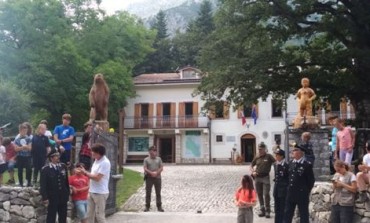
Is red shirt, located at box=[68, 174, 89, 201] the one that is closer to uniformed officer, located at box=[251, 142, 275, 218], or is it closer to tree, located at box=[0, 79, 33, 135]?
uniformed officer, located at box=[251, 142, 275, 218]

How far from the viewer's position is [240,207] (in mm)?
9211

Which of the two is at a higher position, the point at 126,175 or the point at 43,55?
the point at 43,55

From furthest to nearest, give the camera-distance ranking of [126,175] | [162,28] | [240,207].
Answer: [162,28], [126,175], [240,207]

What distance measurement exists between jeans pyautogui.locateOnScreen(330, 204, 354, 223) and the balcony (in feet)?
107

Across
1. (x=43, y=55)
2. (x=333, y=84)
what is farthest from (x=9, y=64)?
(x=333, y=84)

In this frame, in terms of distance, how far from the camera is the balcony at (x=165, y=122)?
4184 cm

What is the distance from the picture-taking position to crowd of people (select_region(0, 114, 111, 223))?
27.7ft

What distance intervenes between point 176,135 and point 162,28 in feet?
85.1

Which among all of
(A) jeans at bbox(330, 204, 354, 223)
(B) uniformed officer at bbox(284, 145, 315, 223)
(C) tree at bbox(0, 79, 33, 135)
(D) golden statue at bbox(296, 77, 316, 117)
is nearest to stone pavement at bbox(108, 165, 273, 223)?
(A) jeans at bbox(330, 204, 354, 223)

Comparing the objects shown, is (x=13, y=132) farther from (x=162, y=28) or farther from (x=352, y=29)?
(x=162, y=28)

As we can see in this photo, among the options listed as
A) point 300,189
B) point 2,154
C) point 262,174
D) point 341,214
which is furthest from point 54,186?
point 341,214

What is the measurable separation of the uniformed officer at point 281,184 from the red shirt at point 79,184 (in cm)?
384

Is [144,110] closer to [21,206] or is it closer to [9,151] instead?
[9,151]

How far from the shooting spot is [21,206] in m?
9.79
